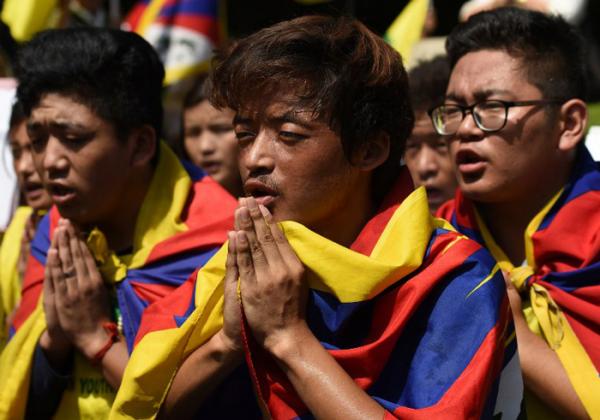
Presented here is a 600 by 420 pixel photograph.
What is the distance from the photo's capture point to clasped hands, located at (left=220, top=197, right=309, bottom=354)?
2.65 metres

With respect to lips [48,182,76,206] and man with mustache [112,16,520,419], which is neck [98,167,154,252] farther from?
man with mustache [112,16,520,419]

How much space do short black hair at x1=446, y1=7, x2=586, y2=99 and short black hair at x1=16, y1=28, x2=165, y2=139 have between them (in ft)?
3.74

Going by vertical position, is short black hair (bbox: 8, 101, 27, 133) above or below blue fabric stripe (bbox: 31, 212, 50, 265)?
above

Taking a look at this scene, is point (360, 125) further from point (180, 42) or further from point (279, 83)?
point (180, 42)

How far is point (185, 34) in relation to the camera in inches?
236

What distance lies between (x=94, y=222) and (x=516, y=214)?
58.0 inches

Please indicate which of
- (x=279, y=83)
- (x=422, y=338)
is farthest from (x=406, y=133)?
(x=422, y=338)

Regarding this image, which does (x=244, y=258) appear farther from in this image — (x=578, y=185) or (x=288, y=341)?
(x=578, y=185)

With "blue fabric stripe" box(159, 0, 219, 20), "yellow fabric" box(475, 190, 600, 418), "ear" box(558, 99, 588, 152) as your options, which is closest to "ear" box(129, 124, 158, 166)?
"yellow fabric" box(475, 190, 600, 418)

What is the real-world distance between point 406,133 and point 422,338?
0.64m

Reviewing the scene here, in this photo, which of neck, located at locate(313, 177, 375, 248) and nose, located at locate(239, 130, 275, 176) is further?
neck, located at locate(313, 177, 375, 248)

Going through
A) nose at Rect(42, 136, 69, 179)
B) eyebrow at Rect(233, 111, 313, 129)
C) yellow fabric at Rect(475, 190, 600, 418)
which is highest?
eyebrow at Rect(233, 111, 313, 129)

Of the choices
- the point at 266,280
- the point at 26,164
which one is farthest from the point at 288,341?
the point at 26,164

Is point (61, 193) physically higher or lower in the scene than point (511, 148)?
lower
